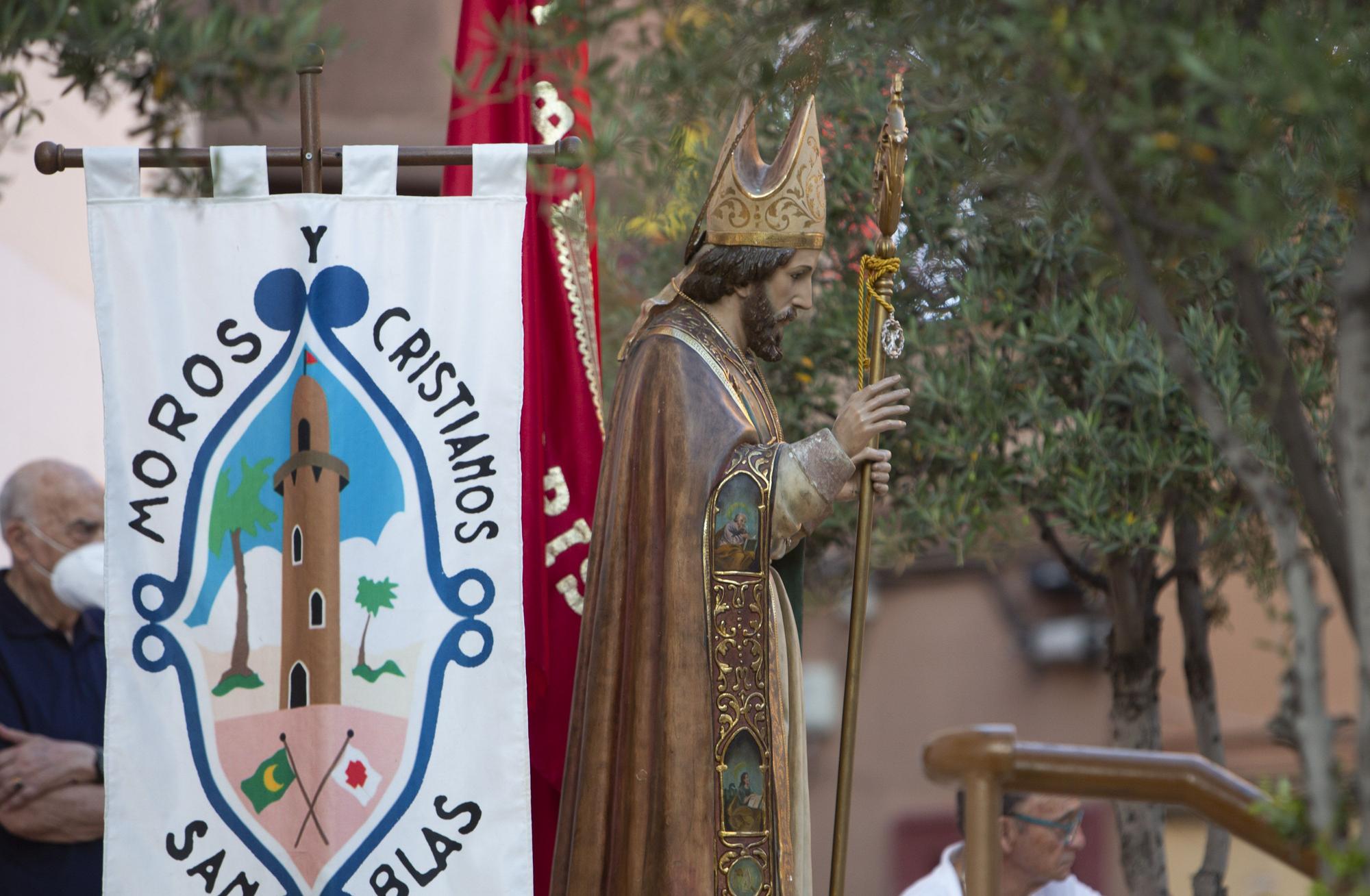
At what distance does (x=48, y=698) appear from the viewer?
490 centimetres

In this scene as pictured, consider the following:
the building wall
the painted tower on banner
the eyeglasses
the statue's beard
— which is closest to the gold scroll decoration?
the statue's beard

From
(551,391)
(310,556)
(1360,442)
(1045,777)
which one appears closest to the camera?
(1360,442)

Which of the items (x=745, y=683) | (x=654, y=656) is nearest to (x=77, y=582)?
(x=654, y=656)

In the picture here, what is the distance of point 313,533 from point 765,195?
1433 mm

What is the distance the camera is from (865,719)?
38.1 ft

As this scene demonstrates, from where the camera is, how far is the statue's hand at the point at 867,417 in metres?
4.35

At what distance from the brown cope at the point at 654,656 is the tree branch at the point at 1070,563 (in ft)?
5.71

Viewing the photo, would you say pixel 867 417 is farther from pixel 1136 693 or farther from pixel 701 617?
pixel 1136 693

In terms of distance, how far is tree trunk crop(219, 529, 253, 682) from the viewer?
4.20 metres

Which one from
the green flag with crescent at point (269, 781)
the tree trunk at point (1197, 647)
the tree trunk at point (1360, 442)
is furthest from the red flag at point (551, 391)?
the tree trunk at point (1360, 442)

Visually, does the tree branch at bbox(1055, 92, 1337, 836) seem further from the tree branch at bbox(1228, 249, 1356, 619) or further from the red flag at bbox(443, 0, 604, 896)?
the red flag at bbox(443, 0, 604, 896)

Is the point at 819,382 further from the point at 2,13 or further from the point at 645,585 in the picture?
the point at 2,13

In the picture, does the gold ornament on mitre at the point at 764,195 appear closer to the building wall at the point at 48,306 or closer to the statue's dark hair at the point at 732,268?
the statue's dark hair at the point at 732,268

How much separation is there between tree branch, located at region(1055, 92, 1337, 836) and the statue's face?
204 cm
